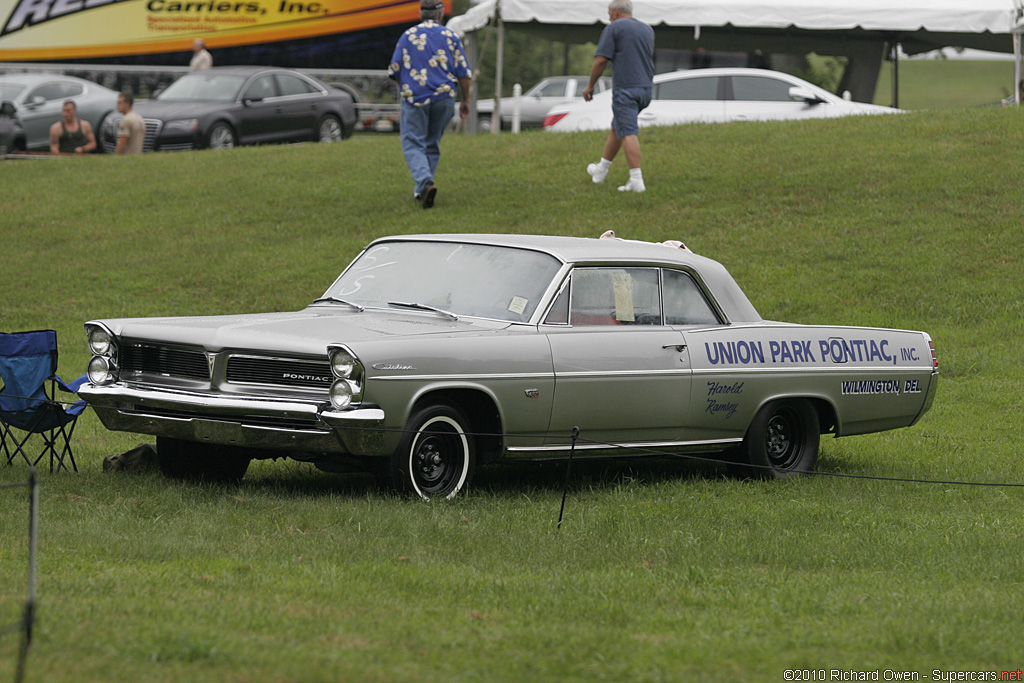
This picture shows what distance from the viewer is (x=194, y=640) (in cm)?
424

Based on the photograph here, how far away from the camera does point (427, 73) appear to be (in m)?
15.1

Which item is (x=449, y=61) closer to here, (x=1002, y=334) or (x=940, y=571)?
(x=1002, y=334)

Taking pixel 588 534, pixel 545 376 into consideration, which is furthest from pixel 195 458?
pixel 588 534

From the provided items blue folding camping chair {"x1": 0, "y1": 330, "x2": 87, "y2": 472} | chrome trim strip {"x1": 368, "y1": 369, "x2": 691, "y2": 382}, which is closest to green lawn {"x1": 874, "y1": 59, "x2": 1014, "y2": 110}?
chrome trim strip {"x1": 368, "y1": 369, "x2": 691, "y2": 382}

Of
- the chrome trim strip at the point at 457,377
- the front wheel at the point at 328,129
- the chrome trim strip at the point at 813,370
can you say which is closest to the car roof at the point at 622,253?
the chrome trim strip at the point at 813,370

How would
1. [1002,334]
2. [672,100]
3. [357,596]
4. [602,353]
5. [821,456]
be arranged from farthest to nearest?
[672,100] → [1002,334] → [821,456] → [602,353] → [357,596]

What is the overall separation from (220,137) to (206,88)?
3.90ft

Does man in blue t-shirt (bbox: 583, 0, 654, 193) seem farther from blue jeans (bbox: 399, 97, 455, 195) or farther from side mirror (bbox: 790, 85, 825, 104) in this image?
side mirror (bbox: 790, 85, 825, 104)

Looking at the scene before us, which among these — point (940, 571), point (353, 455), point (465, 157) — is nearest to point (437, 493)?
point (353, 455)

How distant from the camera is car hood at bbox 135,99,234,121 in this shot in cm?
2305

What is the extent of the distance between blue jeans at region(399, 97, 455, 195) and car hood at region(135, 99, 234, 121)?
28.0 ft

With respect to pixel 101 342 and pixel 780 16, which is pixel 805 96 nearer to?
pixel 780 16

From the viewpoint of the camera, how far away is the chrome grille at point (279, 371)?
258 inches

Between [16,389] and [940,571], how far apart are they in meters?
5.03
